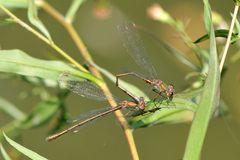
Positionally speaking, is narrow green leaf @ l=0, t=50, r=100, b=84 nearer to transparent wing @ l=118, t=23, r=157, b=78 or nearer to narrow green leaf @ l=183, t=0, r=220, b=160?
transparent wing @ l=118, t=23, r=157, b=78

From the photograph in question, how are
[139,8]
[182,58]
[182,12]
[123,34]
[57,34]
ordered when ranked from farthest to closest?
[139,8] → [57,34] → [182,12] → [182,58] → [123,34]

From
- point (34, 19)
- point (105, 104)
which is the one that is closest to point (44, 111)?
point (34, 19)

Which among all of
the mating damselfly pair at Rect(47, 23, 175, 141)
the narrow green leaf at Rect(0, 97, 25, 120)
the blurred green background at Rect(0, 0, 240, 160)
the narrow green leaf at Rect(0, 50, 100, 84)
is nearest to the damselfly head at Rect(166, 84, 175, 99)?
the mating damselfly pair at Rect(47, 23, 175, 141)

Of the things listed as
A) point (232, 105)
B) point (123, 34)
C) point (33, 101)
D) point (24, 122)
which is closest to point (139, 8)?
point (33, 101)

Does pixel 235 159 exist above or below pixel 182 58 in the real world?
above

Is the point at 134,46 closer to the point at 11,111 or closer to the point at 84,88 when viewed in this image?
the point at 84,88

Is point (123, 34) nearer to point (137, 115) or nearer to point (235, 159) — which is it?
point (137, 115)
